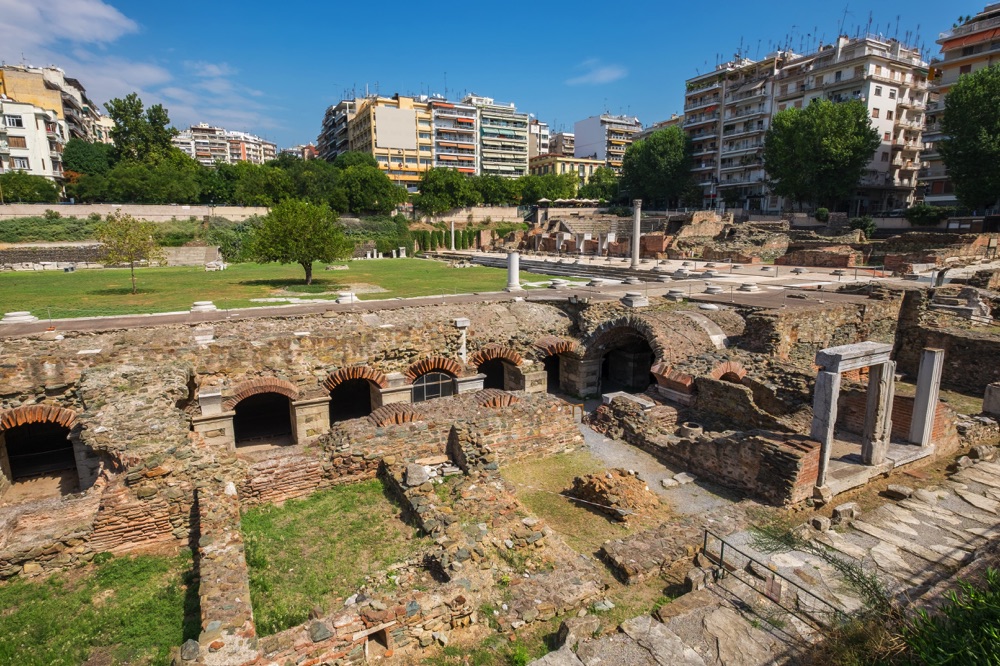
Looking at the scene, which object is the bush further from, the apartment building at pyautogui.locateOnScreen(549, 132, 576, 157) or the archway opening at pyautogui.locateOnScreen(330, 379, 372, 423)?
the apartment building at pyautogui.locateOnScreen(549, 132, 576, 157)

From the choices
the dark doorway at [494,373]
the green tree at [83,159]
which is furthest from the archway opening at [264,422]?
the green tree at [83,159]

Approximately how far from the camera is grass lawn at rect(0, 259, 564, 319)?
22.3 meters

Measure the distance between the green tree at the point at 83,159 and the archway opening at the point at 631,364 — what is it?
76.6m

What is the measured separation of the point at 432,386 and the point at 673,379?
23.7 feet

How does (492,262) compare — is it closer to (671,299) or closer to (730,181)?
(671,299)

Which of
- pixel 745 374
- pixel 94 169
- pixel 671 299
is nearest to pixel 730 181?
pixel 671 299

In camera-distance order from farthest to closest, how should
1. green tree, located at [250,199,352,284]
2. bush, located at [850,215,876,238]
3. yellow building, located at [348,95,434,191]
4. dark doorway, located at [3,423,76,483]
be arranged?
1. yellow building, located at [348,95,434,191]
2. bush, located at [850,215,876,238]
3. green tree, located at [250,199,352,284]
4. dark doorway, located at [3,423,76,483]

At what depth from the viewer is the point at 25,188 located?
5822cm

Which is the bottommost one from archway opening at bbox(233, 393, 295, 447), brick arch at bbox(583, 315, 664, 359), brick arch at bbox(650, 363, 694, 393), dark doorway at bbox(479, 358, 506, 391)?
archway opening at bbox(233, 393, 295, 447)

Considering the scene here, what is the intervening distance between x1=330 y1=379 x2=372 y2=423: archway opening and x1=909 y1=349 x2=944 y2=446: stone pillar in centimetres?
1399

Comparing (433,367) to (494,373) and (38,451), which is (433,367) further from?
(38,451)

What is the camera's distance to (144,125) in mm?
75250

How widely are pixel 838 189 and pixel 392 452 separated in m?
56.7

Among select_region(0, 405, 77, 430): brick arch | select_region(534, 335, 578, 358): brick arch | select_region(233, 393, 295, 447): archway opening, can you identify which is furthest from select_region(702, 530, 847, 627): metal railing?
select_region(0, 405, 77, 430): brick arch
